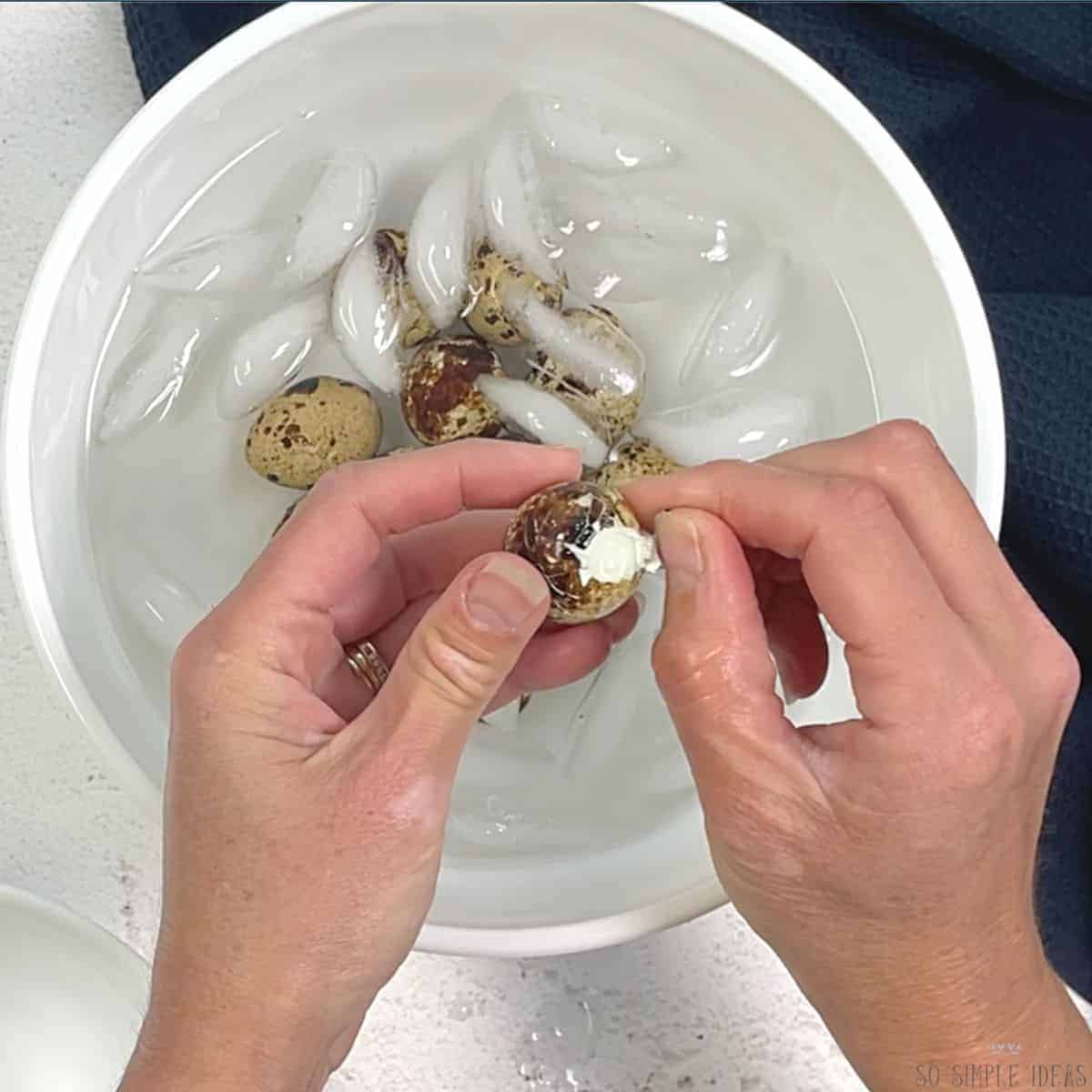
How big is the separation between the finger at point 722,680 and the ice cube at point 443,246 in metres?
0.22

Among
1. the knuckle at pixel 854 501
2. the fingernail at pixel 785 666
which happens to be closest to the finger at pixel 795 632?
the fingernail at pixel 785 666

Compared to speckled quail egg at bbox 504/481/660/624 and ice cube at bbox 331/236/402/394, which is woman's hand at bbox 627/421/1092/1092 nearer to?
speckled quail egg at bbox 504/481/660/624

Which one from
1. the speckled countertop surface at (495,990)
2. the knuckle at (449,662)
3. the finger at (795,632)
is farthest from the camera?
the speckled countertop surface at (495,990)

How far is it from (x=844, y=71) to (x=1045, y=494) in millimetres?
238


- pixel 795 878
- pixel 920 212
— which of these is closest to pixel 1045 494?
pixel 920 212

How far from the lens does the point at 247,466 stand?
1.97 feet

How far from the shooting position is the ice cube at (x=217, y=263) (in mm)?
583

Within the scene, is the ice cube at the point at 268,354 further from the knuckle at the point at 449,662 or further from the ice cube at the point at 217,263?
the knuckle at the point at 449,662

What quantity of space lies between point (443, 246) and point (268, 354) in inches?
3.7

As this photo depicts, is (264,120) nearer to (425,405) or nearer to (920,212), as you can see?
(425,405)

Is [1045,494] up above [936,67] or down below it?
below

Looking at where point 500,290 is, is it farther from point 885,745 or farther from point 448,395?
point 885,745

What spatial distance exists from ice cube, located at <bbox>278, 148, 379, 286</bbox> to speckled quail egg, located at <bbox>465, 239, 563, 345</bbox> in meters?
0.05

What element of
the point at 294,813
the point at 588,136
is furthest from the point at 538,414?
the point at 294,813
